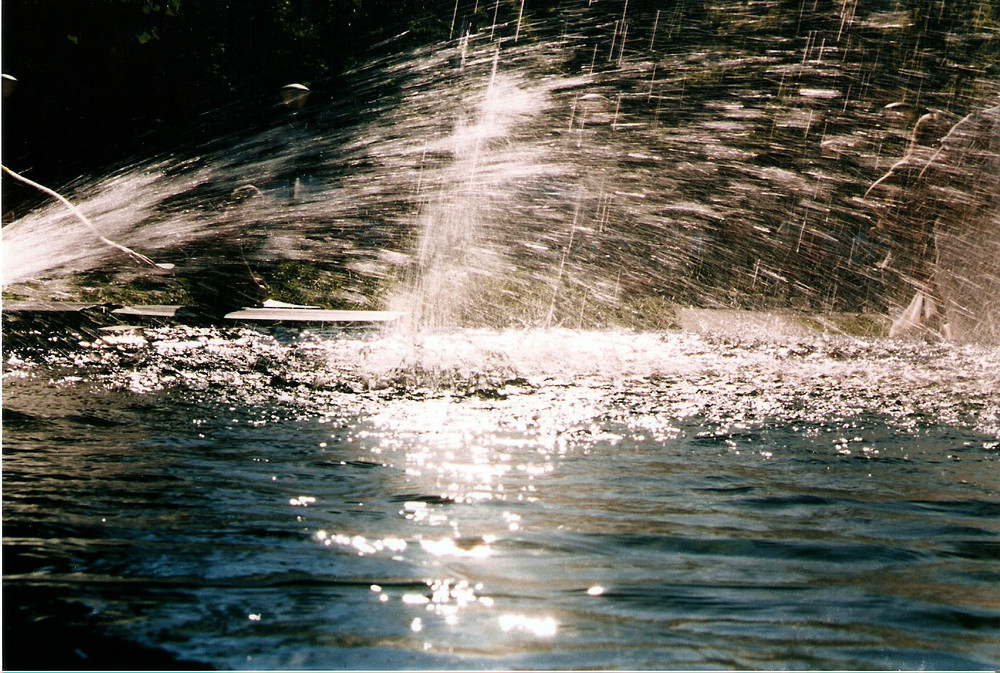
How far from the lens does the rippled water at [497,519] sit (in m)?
2.20

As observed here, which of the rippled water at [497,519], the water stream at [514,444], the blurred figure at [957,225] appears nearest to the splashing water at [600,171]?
the water stream at [514,444]

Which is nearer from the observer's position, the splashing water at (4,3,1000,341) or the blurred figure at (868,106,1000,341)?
the blurred figure at (868,106,1000,341)

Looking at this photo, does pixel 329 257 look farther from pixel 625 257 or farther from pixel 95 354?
pixel 95 354

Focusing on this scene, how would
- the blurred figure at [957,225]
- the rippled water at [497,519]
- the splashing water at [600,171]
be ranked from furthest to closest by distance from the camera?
the splashing water at [600,171]
the blurred figure at [957,225]
the rippled water at [497,519]

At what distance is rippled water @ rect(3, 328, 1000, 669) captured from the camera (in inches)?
86.6

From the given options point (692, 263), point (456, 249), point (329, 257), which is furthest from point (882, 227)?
point (329, 257)

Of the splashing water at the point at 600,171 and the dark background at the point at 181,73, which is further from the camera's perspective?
the dark background at the point at 181,73

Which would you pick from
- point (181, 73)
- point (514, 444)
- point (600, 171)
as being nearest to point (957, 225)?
point (514, 444)

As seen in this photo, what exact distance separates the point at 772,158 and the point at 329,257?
29.7 ft

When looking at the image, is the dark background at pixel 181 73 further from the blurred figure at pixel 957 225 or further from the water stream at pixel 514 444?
the blurred figure at pixel 957 225

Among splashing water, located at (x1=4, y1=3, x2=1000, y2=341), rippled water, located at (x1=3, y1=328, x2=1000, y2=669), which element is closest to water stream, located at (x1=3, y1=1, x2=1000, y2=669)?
A: rippled water, located at (x1=3, y1=328, x2=1000, y2=669)

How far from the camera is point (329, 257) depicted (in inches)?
839

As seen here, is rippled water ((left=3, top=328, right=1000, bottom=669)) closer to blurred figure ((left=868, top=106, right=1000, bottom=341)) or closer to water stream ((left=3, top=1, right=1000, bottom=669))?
water stream ((left=3, top=1, right=1000, bottom=669))

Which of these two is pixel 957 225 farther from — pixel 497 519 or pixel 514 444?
pixel 497 519
